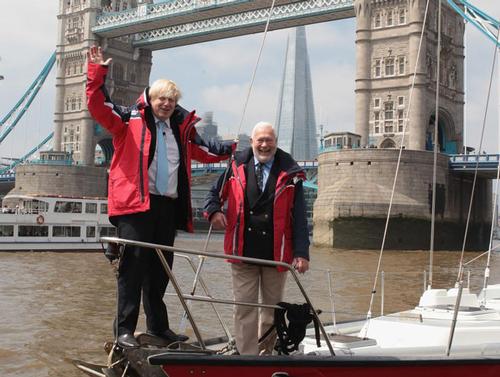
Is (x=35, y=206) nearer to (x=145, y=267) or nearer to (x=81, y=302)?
(x=81, y=302)

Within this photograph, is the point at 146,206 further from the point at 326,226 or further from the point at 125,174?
the point at 326,226

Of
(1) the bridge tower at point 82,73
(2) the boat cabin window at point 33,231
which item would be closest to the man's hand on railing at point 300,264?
(2) the boat cabin window at point 33,231

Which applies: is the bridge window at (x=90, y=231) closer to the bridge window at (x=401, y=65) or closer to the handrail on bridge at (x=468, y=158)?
the handrail on bridge at (x=468, y=158)

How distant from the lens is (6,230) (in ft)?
79.4

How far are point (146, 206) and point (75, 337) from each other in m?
4.85

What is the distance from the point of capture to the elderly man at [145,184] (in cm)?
344

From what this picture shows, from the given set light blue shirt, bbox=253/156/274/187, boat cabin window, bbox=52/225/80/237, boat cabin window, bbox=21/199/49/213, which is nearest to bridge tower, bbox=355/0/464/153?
boat cabin window, bbox=52/225/80/237

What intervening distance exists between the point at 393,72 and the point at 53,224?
73.9 ft

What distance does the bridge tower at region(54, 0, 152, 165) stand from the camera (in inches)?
2146

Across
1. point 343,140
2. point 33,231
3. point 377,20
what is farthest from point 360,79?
point 33,231

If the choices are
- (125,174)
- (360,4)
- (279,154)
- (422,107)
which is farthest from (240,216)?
(360,4)

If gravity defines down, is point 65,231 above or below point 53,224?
below

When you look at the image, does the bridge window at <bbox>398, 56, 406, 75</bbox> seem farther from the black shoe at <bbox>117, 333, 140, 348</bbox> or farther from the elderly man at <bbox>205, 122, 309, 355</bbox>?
the black shoe at <bbox>117, 333, 140, 348</bbox>

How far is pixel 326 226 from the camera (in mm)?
32812
